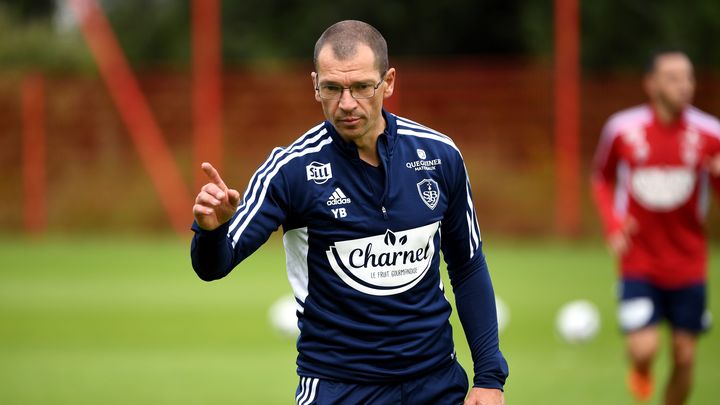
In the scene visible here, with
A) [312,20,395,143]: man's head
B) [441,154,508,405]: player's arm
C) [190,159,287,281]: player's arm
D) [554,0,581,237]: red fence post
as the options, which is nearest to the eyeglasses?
[312,20,395,143]: man's head

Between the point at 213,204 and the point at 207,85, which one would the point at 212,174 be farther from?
the point at 207,85

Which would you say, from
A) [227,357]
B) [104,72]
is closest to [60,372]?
[227,357]

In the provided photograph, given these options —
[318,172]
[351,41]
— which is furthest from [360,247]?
[351,41]

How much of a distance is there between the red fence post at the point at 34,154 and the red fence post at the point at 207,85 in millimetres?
3165

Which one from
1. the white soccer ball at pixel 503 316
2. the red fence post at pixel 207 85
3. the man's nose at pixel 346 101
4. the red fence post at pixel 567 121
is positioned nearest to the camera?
the man's nose at pixel 346 101

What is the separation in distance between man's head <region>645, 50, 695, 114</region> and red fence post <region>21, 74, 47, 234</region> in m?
17.0

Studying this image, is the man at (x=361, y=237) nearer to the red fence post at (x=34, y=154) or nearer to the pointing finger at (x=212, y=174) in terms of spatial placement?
the pointing finger at (x=212, y=174)

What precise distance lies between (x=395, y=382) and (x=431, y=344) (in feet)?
0.70

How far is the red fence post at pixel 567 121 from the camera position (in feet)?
69.4

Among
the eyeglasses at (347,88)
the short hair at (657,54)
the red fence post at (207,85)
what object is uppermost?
the red fence post at (207,85)

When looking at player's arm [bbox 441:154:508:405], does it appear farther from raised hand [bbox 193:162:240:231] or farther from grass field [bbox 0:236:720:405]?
grass field [bbox 0:236:720:405]

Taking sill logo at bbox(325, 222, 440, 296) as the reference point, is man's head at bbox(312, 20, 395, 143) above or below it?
above

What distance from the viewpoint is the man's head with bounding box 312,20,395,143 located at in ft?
14.4

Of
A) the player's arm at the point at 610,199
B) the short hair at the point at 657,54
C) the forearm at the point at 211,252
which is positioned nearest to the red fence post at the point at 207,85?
the player's arm at the point at 610,199
